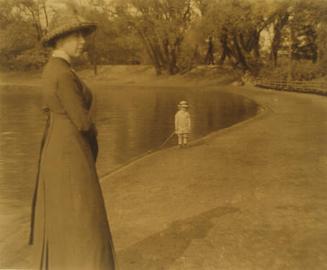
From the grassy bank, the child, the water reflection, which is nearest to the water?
the water reflection

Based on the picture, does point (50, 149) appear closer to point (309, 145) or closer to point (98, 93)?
point (309, 145)

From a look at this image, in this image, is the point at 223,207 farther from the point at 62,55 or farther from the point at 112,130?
the point at 112,130

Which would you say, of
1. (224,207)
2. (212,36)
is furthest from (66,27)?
(212,36)

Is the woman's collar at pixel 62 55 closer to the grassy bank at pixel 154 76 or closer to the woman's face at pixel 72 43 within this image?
the woman's face at pixel 72 43

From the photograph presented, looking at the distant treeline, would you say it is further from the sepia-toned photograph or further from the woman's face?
the woman's face

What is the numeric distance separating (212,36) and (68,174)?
4626cm

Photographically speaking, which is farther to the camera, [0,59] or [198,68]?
[198,68]

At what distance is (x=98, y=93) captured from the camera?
3938cm

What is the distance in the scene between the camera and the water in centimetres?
895

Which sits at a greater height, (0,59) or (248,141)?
(0,59)

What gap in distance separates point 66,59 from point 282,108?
19.1 m

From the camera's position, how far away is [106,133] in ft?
56.2

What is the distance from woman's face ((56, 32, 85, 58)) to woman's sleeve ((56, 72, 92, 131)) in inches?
9.3

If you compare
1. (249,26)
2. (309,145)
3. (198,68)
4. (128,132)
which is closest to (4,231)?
(309,145)
